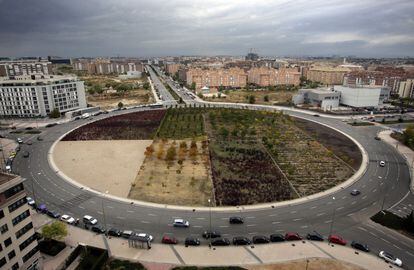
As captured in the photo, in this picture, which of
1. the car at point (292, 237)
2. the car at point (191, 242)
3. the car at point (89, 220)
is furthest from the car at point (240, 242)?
the car at point (89, 220)

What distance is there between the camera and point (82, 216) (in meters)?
44.1

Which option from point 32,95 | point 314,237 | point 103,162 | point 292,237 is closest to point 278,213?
point 292,237

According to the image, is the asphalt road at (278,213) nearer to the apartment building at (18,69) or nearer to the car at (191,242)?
the car at (191,242)

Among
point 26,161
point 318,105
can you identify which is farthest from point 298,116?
point 26,161

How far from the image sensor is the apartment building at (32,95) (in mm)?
105500

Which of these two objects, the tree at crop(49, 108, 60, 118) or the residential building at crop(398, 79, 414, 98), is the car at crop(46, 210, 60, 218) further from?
the residential building at crop(398, 79, 414, 98)

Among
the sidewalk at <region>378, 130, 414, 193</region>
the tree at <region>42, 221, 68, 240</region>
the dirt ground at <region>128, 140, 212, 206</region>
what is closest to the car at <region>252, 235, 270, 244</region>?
the dirt ground at <region>128, 140, 212, 206</region>

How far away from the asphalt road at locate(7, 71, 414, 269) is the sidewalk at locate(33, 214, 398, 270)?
2738 millimetres

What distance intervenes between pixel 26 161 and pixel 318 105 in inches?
4555

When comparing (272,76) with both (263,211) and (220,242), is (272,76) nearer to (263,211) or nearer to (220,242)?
(263,211)

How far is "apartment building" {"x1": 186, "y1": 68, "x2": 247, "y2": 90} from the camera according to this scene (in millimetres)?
184250

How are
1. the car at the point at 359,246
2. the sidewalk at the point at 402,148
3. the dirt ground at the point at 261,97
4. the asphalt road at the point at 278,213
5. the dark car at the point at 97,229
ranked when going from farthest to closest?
the dirt ground at the point at 261,97
the sidewalk at the point at 402,148
the asphalt road at the point at 278,213
the dark car at the point at 97,229
the car at the point at 359,246

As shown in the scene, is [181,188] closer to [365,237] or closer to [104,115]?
[365,237]

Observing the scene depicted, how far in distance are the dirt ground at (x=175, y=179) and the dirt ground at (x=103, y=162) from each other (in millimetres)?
2551
